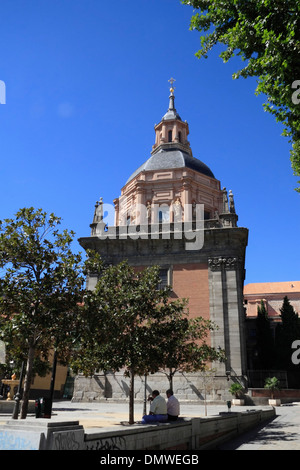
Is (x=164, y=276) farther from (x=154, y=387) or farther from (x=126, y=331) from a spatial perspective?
(x=126, y=331)

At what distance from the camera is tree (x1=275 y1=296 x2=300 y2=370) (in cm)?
3433

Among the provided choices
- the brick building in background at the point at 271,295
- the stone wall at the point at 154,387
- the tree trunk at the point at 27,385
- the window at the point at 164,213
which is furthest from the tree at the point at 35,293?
the brick building in background at the point at 271,295

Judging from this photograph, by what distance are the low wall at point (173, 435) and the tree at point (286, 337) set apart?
23618 millimetres

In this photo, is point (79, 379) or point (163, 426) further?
point (79, 379)

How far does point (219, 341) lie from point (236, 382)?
254cm

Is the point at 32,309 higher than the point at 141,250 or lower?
lower

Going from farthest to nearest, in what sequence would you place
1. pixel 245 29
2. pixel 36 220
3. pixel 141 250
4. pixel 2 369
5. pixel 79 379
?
pixel 141 250, pixel 79 379, pixel 2 369, pixel 36 220, pixel 245 29

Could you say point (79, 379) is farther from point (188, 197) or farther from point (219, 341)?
point (188, 197)

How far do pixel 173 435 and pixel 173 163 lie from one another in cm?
2774

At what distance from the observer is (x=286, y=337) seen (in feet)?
117

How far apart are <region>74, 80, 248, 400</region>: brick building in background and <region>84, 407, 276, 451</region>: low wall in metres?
10.9
